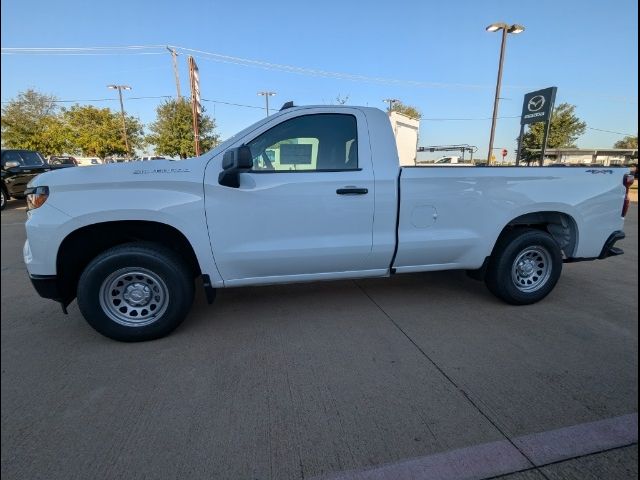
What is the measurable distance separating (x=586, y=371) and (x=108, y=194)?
3873 millimetres

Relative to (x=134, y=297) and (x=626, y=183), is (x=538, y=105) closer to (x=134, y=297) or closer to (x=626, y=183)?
(x=626, y=183)

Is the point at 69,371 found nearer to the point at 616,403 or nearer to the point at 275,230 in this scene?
the point at 275,230

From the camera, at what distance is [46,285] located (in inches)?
106

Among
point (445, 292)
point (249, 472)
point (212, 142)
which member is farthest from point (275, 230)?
point (212, 142)

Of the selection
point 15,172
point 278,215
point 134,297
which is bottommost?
point 134,297

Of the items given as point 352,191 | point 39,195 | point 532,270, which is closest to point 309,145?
point 352,191

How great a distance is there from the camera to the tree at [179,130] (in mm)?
28312

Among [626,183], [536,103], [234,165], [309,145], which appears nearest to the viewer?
[234,165]

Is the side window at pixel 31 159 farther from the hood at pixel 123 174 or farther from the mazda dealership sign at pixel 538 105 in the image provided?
the mazda dealership sign at pixel 538 105

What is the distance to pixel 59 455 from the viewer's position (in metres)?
1.78

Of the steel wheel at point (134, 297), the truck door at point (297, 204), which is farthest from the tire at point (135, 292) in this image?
the truck door at point (297, 204)

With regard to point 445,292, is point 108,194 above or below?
above

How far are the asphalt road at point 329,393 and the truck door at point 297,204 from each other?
0.64 metres

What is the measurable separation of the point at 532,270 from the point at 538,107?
13.0 m
